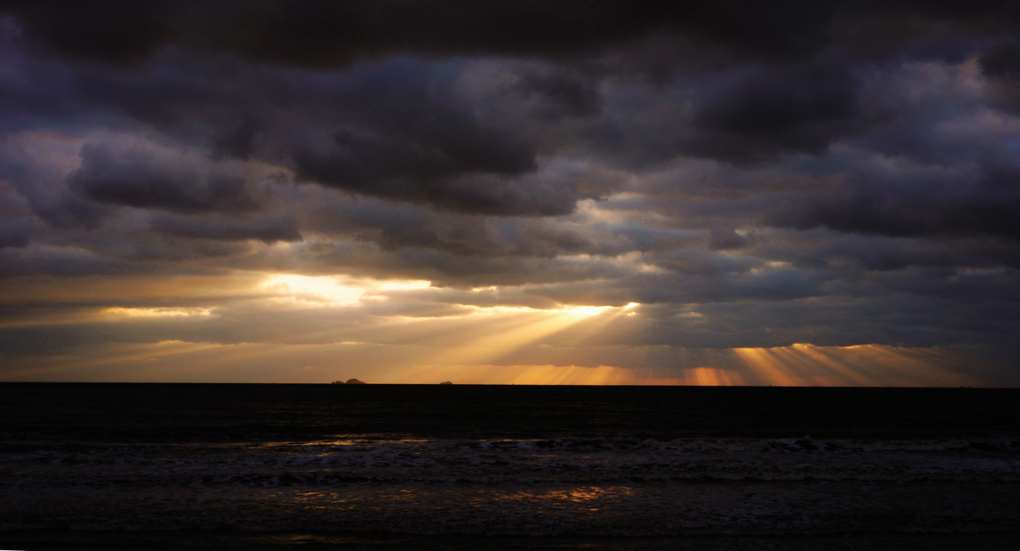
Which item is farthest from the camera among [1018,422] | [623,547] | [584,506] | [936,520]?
[1018,422]

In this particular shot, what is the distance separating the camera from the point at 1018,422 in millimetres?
86688

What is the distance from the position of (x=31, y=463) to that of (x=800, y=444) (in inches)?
1479

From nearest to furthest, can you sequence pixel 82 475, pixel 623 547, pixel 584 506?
pixel 623 547 < pixel 584 506 < pixel 82 475

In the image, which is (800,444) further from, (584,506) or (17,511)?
(17,511)

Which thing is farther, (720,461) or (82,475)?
(720,461)

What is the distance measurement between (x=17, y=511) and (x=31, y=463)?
12194mm

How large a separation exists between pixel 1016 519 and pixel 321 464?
83.1 feet

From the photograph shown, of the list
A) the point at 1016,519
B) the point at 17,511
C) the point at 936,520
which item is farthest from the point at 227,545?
the point at 1016,519

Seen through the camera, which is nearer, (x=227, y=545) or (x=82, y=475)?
(x=227, y=545)

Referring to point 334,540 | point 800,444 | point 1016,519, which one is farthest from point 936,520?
point 800,444

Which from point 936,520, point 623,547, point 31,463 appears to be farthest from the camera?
point 31,463

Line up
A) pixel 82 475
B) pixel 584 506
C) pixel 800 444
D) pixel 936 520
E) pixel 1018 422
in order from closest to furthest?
1. pixel 936 520
2. pixel 584 506
3. pixel 82 475
4. pixel 800 444
5. pixel 1018 422

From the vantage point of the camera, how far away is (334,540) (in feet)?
58.5

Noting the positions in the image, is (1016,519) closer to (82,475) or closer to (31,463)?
(82,475)
